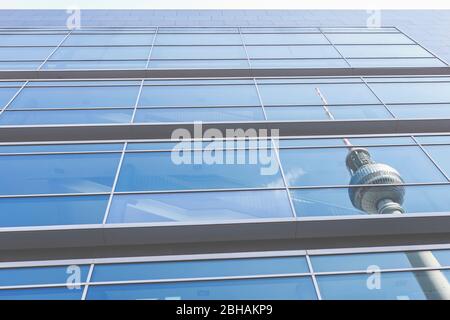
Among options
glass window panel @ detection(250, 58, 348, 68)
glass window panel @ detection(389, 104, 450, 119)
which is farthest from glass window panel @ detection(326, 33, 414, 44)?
glass window panel @ detection(389, 104, 450, 119)

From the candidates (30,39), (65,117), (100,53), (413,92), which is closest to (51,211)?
(65,117)

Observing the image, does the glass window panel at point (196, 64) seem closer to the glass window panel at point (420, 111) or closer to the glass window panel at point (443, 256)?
the glass window panel at point (420, 111)

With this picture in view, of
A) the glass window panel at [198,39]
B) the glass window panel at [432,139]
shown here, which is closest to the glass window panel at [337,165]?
the glass window panel at [432,139]

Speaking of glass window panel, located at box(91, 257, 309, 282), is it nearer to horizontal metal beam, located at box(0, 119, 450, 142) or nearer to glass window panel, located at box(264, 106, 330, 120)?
horizontal metal beam, located at box(0, 119, 450, 142)

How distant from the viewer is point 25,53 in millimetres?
22984

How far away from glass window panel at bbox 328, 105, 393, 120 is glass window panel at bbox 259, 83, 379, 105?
43 cm

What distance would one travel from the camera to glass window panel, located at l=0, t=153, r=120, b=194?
12430 mm

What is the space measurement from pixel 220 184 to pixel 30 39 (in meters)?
17.2

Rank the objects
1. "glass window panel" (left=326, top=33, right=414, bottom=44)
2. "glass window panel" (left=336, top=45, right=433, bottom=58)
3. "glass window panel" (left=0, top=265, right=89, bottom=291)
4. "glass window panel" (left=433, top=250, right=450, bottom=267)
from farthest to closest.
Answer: "glass window panel" (left=326, top=33, right=414, bottom=44) < "glass window panel" (left=336, top=45, right=433, bottom=58) < "glass window panel" (left=433, top=250, right=450, bottom=267) < "glass window panel" (left=0, top=265, right=89, bottom=291)

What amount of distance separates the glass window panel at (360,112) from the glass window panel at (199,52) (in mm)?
6741

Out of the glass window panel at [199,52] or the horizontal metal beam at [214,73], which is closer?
the horizontal metal beam at [214,73]

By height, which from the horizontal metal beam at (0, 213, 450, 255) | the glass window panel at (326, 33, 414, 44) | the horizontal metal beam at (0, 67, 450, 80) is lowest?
the horizontal metal beam at (0, 213, 450, 255)

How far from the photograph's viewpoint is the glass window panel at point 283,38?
25.0 m
